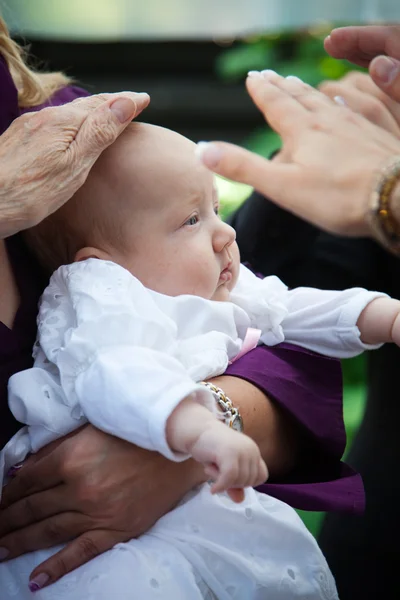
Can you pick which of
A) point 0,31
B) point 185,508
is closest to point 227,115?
point 0,31

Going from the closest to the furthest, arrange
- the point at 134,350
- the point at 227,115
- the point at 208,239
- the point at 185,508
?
the point at 134,350, the point at 185,508, the point at 208,239, the point at 227,115

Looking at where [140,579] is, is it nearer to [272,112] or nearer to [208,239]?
[208,239]

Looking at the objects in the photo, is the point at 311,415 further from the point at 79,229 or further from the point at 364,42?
the point at 364,42

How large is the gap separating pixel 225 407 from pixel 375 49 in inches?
24.4

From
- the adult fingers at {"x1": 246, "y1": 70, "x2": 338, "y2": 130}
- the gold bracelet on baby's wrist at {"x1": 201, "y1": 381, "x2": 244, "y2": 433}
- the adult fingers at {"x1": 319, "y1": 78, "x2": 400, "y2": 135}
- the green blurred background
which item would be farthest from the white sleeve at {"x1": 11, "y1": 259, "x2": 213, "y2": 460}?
the green blurred background

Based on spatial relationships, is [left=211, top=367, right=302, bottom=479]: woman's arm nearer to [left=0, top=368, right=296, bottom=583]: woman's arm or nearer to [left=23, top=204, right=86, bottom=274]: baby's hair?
[left=0, top=368, right=296, bottom=583]: woman's arm

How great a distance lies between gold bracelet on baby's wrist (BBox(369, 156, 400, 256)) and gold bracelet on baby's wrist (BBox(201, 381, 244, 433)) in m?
0.40

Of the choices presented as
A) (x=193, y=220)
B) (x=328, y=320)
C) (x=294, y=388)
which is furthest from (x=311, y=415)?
(x=193, y=220)

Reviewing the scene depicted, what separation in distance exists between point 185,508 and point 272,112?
0.62 meters

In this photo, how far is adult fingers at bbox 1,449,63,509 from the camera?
118 cm

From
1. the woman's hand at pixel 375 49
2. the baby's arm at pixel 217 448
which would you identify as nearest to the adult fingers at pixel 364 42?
the woman's hand at pixel 375 49

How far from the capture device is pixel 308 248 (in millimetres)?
2025

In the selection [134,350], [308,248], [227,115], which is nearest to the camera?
[134,350]

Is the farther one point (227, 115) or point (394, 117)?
point (227, 115)
